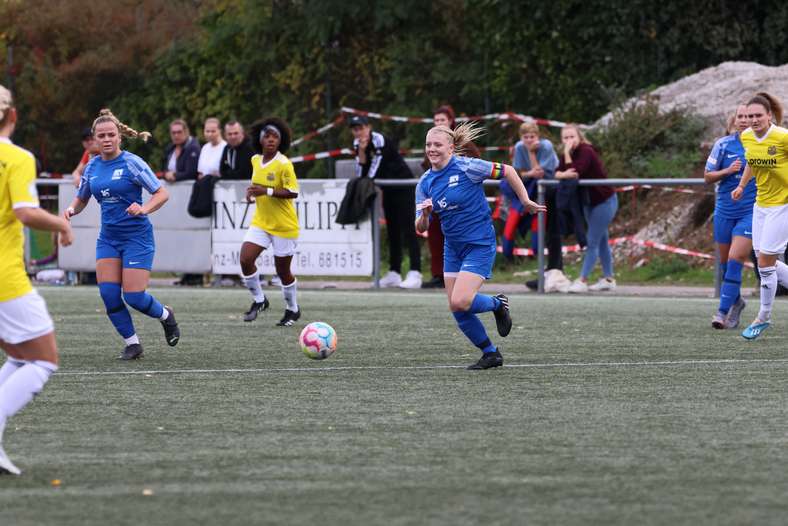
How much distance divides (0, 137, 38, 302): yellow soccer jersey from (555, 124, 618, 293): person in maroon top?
12.2 m

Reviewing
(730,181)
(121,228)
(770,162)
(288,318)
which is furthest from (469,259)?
(288,318)

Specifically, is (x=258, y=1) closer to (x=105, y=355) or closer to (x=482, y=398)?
(x=105, y=355)

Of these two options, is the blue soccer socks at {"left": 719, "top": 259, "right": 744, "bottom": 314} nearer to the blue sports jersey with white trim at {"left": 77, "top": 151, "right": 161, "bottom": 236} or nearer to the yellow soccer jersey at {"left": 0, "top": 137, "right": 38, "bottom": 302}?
the blue sports jersey with white trim at {"left": 77, "top": 151, "right": 161, "bottom": 236}

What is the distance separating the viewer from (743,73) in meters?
24.8

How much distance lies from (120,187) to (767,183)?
16.3 ft

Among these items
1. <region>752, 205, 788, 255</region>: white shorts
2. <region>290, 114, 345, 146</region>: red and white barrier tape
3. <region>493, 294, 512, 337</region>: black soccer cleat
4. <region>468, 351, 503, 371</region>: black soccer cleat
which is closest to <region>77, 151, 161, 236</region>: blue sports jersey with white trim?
<region>493, 294, 512, 337</region>: black soccer cleat

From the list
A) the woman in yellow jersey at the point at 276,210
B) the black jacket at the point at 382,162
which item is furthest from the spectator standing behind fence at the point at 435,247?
the woman in yellow jersey at the point at 276,210

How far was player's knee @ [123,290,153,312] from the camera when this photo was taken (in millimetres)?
11703

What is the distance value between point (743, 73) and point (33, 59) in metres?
16.5

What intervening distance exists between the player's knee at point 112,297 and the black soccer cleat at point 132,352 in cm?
30

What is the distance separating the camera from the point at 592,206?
1864 centimetres

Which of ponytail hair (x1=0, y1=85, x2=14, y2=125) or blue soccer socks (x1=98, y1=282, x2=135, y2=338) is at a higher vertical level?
ponytail hair (x1=0, y1=85, x2=14, y2=125)

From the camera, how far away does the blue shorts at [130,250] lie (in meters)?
11.7

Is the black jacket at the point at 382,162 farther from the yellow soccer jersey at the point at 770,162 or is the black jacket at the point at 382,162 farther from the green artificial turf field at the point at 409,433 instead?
the yellow soccer jersey at the point at 770,162
